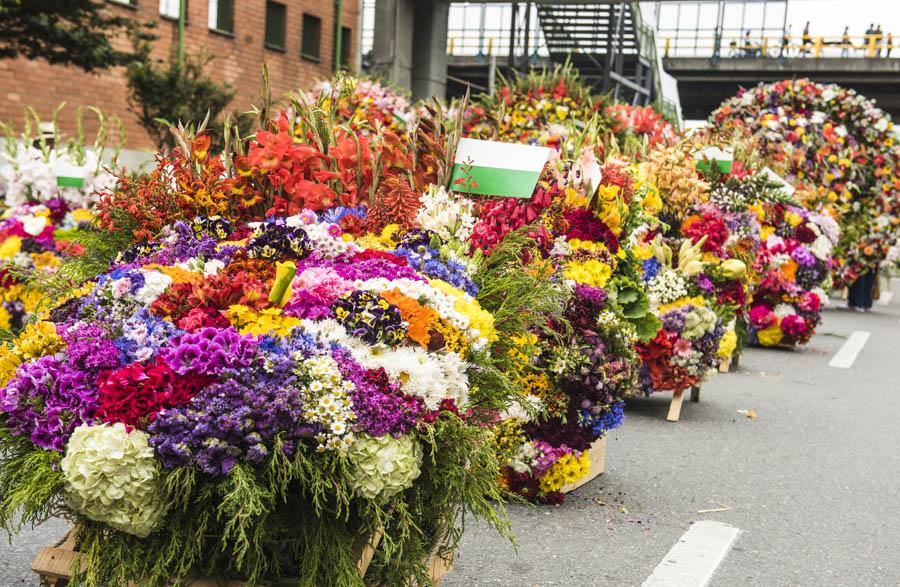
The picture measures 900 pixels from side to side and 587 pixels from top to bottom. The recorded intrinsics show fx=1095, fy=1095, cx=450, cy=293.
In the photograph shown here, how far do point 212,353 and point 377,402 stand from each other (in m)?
0.42

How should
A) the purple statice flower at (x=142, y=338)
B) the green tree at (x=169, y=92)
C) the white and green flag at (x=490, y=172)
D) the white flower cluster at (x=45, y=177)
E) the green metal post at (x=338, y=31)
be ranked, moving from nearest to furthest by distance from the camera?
the purple statice flower at (x=142, y=338) < the white and green flag at (x=490, y=172) < the white flower cluster at (x=45, y=177) < the green tree at (x=169, y=92) < the green metal post at (x=338, y=31)

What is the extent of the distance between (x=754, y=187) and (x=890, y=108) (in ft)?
140

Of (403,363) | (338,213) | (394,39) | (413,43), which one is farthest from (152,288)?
(413,43)

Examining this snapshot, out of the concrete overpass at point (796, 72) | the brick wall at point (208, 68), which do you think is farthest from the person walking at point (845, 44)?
the brick wall at point (208, 68)

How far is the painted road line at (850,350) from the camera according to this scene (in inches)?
452

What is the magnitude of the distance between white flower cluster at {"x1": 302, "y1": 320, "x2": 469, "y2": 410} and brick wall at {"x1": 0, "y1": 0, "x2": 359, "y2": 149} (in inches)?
496

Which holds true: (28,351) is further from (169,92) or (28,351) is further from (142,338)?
(169,92)

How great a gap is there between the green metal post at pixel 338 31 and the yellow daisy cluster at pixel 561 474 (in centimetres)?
2189

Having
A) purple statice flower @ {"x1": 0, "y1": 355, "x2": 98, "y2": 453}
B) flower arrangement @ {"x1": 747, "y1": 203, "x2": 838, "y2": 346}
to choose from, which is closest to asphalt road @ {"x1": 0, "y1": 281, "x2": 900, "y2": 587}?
purple statice flower @ {"x1": 0, "y1": 355, "x2": 98, "y2": 453}

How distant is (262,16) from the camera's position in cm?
2488

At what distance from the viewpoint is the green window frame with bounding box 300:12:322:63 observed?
26828 millimetres

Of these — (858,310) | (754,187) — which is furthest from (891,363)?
(858,310)

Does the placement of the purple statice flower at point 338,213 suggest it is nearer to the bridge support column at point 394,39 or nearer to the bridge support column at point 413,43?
the bridge support column at point 413,43

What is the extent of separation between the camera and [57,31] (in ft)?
42.4
